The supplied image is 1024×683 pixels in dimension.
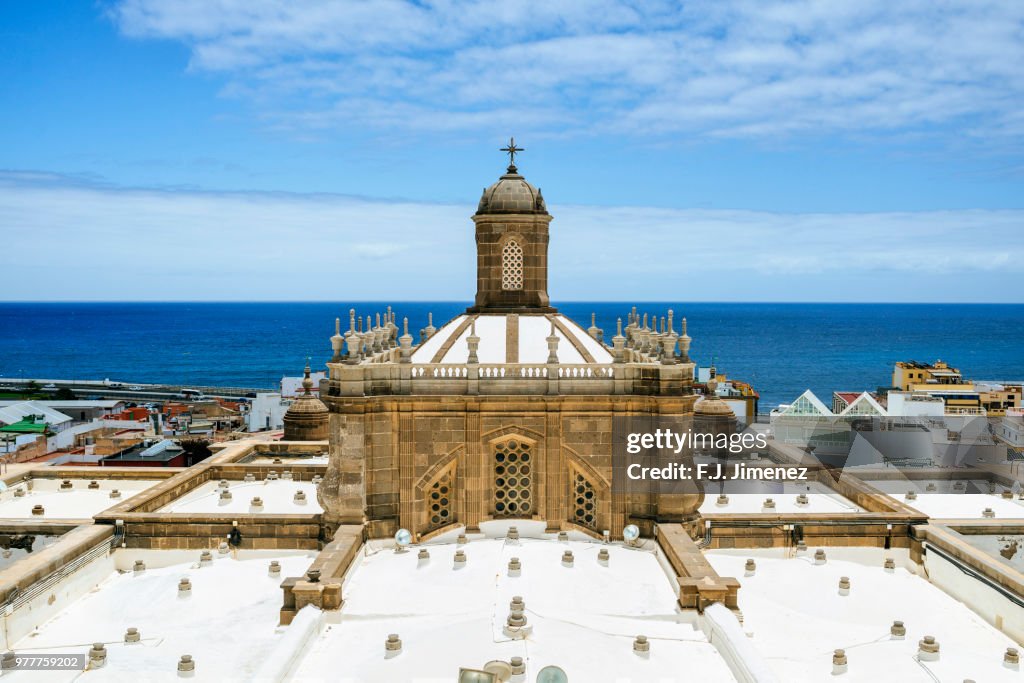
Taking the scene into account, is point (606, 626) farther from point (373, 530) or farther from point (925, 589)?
point (925, 589)

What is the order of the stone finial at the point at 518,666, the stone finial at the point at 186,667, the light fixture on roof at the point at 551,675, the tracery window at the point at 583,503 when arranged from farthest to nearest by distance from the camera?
1. the tracery window at the point at 583,503
2. the stone finial at the point at 186,667
3. the stone finial at the point at 518,666
4. the light fixture on roof at the point at 551,675

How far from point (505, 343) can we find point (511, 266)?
3636 mm

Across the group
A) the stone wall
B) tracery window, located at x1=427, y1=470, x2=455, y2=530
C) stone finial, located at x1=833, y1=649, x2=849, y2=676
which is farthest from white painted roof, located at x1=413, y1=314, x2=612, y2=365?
stone finial, located at x1=833, y1=649, x2=849, y2=676

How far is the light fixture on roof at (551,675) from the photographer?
16281mm

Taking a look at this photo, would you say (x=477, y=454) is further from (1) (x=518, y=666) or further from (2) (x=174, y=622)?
(1) (x=518, y=666)

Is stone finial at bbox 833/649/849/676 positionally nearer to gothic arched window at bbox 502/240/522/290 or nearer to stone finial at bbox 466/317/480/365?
stone finial at bbox 466/317/480/365

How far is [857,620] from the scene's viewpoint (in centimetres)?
2295

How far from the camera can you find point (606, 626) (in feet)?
67.7

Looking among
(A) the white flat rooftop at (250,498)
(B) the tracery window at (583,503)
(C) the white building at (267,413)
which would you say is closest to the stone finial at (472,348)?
(B) the tracery window at (583,503)

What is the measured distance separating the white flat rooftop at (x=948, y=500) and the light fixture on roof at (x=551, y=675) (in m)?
19.4

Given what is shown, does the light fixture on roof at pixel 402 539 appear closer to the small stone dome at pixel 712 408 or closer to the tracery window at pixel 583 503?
the tracery window at pixel 583 503

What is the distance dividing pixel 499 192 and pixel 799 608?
16651 millimetres

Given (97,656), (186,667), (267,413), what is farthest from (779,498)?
(267,413)

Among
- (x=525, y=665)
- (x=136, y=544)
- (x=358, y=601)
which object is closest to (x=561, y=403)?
(x=358, y=601)
